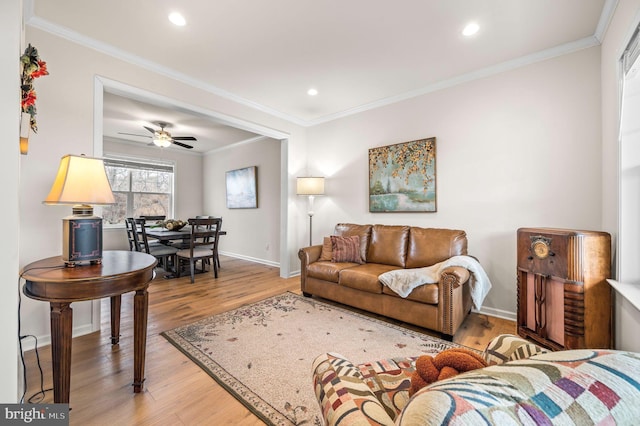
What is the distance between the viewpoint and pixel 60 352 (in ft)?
4.55

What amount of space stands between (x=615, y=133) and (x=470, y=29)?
4.36 feet

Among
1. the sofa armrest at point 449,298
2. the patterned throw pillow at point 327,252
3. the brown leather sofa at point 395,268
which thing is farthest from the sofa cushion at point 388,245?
the sofa armrest at point 449,298

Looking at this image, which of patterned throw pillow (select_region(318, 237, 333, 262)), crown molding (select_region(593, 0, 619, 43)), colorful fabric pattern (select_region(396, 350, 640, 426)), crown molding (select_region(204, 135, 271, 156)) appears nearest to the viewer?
colorful fabric pattern (select_region(396, 350, 640, 426))

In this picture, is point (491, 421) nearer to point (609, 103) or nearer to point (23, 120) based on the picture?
point (23, 120)

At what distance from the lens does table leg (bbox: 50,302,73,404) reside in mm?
1374

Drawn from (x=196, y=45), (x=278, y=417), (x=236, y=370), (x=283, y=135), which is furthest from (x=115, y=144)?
(x=278, y=417)

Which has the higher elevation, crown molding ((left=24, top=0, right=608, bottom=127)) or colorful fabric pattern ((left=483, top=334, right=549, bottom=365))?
crown molding ((left=24, top=0, right=608, bottom=127))

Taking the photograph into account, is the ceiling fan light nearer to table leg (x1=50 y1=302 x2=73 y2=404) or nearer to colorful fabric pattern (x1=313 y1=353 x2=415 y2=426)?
table leg (x1=50 y1=302 x2=73 y2=404)

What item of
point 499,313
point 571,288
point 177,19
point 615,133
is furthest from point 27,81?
point 499,313

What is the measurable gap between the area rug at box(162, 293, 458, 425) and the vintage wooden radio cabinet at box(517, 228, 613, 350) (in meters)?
0.81

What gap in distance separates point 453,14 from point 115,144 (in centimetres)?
640

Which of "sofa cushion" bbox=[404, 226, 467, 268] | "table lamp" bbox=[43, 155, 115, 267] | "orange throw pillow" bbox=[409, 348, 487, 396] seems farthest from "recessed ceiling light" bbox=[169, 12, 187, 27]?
"sofa cushion" bbox=[404, 226, 467, 268]

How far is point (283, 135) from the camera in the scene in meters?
4.31

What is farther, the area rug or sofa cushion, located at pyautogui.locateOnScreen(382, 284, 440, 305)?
sofa cushion, located at pyautogui.locateOnScreen(382, 284, 440, 305)
